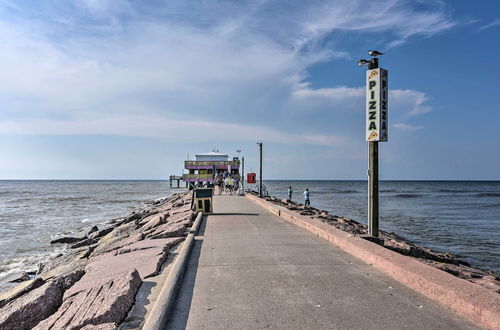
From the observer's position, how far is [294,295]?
15.7 ft

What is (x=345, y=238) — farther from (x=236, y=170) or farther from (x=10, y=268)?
(x=236, y=170)

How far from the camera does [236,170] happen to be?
50688mm

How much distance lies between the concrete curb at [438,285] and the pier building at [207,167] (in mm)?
42923

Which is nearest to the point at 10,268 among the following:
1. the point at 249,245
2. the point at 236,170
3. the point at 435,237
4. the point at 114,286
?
the point at 249,245

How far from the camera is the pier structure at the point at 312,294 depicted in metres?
3.97

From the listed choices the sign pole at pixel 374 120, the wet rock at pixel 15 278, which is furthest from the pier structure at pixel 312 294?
the wet rock at pixel 15 278

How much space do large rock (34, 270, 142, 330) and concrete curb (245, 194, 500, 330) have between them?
132 inches

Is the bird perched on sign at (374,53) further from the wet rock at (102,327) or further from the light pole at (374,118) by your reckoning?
the wet rock at (102,327)

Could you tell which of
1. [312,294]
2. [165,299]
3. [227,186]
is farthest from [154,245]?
[227,186]

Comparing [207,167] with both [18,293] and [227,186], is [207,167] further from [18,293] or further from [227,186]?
[18,293]

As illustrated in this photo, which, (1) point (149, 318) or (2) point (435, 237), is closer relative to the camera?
(1) point (149, 318)

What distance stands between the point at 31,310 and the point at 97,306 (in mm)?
1069

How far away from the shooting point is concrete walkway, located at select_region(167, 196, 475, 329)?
3.97 metres

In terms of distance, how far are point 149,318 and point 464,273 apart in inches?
261
